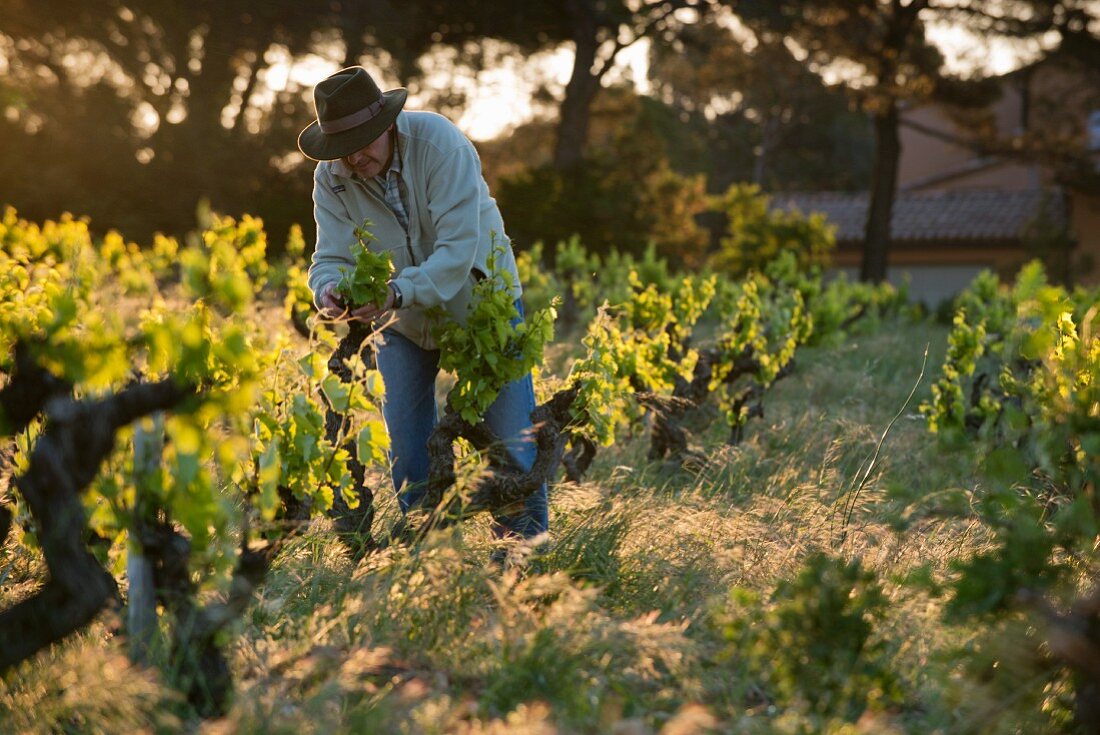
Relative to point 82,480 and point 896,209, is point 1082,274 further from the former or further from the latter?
point 82,480

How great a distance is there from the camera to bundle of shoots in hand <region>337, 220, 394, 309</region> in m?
3.67

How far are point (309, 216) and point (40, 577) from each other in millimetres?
16456

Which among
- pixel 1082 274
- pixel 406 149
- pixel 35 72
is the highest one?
pixel 35 72

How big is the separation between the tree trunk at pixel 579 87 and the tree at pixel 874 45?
2.61 m

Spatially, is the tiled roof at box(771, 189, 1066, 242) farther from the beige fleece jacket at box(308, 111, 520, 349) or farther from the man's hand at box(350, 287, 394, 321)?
the man's hand at box(350, 287, 394, 321)

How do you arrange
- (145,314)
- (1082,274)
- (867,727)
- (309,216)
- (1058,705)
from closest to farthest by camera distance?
(867,727) → (1058,705) → (145,314) → (309,216) → (1082,274)

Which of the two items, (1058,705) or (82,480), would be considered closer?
(82,480)

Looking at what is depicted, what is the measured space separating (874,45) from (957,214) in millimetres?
11990

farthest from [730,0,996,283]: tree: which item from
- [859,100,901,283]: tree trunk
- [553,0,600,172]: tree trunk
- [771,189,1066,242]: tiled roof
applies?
[771,189,1066,242]: tiled roof

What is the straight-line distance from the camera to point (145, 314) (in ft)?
16.2

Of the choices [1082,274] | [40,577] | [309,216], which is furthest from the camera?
[1082,274]

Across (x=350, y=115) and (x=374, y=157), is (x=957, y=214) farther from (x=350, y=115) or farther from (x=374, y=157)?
(x=350, y=115)

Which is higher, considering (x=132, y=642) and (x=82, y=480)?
(x=82, y=480)

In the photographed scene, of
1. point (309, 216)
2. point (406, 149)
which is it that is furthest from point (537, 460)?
point (309, 216)
